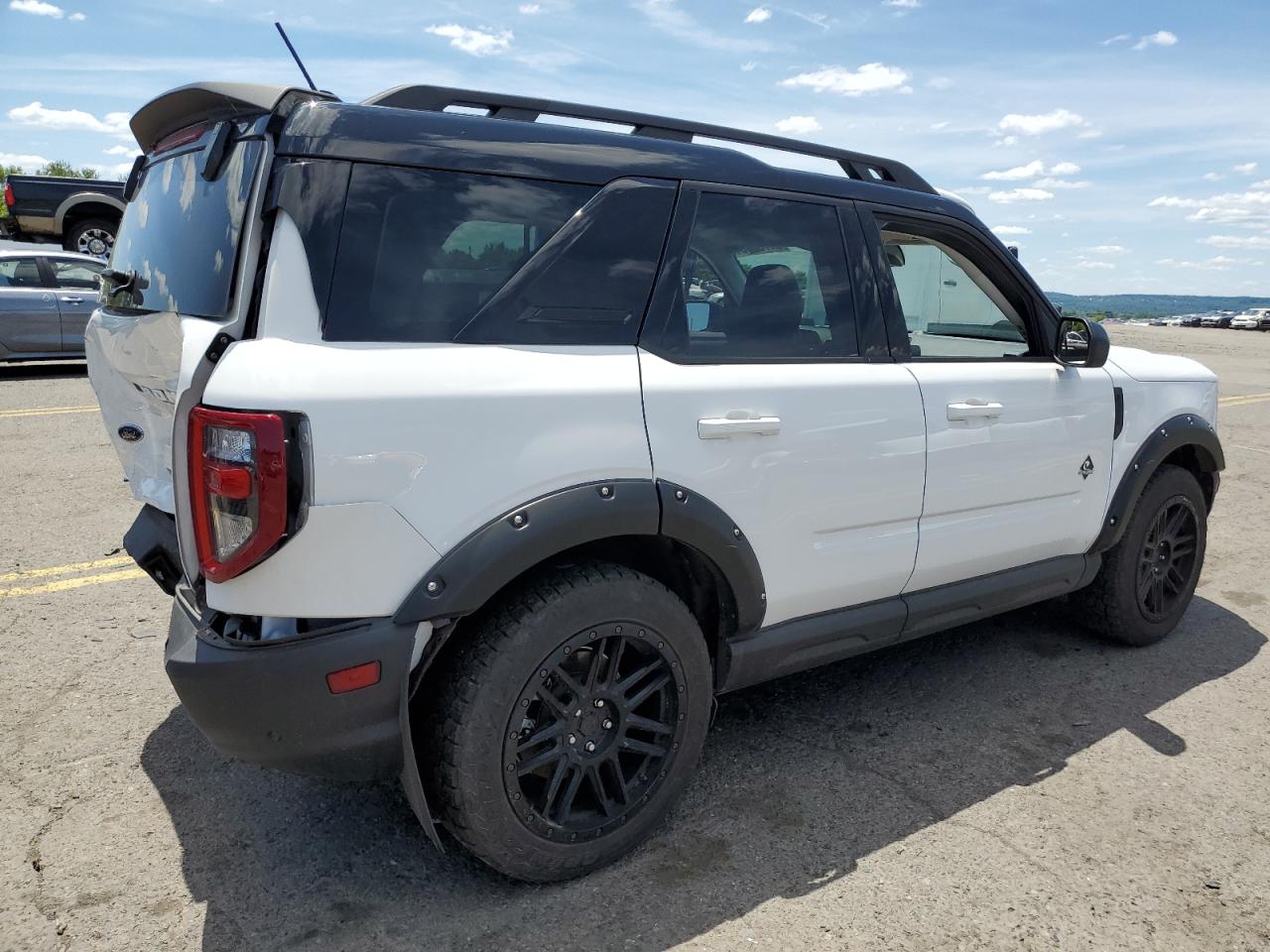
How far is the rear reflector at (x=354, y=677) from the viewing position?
2.11 metres

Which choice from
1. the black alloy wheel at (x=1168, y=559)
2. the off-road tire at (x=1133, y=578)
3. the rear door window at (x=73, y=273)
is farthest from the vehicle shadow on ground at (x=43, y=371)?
the black alloy wheel at (x=1168, y=559)

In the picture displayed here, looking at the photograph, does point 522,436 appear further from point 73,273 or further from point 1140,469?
point 73,273

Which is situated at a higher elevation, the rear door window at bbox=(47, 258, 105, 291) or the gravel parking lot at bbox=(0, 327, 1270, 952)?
the rear door window at bbox=(47, 258, 105, 291)

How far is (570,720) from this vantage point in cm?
245

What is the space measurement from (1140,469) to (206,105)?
364 centimetres

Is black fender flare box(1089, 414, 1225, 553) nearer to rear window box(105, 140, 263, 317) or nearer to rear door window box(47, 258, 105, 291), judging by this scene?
rear window box(105, 140, 263, 317)

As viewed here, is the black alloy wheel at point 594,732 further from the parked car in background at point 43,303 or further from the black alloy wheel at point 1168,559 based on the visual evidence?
the parked car in background at point 43,303

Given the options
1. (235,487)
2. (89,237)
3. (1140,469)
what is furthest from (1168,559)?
(89,237)

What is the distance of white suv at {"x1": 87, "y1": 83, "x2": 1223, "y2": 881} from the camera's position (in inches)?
82.7

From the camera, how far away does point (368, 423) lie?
2.06 m

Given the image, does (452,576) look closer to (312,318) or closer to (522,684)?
(522,684)

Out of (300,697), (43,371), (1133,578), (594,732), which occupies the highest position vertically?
(300,697)

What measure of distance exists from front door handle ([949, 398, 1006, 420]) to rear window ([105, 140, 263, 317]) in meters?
2.22

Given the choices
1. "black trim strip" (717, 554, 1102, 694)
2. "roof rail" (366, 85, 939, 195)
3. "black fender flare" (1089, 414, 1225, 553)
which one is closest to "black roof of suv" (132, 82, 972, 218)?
"roof rail" (366, 85, 939, 195)
